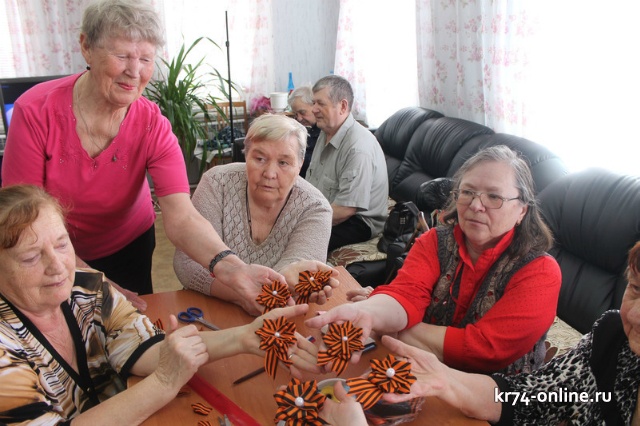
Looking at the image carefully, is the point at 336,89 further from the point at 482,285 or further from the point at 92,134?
the point at 482,285

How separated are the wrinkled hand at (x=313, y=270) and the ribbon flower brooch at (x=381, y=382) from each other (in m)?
0.51

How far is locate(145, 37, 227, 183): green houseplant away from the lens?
4.75m

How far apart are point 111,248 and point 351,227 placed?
1533 mm

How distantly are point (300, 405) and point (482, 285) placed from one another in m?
0.77

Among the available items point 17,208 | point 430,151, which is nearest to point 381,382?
point 17,208

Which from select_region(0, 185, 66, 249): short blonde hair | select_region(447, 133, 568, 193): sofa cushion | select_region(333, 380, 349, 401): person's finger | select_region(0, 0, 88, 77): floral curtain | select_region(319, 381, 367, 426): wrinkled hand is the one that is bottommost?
select_region(319, 381, 367, 426): wrinkled hand

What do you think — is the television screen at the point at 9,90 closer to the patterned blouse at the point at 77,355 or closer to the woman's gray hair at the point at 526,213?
the patterned blouse at the point at 77,355

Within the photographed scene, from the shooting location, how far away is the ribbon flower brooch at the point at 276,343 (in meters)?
1.27

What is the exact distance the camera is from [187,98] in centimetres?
491

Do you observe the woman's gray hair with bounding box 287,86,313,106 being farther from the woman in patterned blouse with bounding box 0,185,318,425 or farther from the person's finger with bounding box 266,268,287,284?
the woman in patterned blouse with bounding box 0,185,318,425

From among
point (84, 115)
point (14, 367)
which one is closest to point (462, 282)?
point (14, 367)

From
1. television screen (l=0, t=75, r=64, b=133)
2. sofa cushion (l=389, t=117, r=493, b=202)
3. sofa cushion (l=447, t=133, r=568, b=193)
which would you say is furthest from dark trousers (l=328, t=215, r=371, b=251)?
television screen (l=0, t=75, r=64, b=133)

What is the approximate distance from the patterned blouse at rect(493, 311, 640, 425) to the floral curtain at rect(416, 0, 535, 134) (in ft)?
6.33

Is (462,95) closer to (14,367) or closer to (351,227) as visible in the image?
(351,227)
